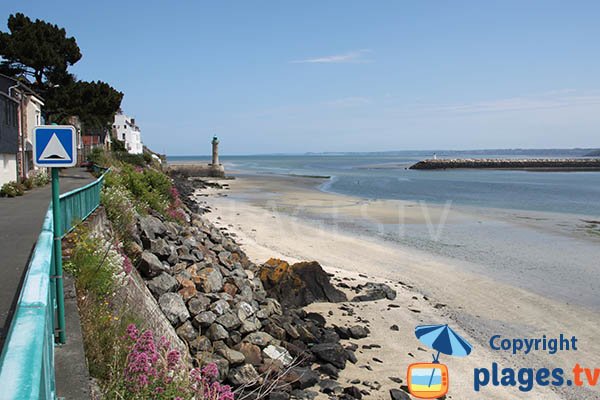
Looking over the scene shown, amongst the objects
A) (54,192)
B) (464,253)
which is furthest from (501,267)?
(54,192)

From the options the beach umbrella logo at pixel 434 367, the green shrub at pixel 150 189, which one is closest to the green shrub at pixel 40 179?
the green shrub at pixel 150 189

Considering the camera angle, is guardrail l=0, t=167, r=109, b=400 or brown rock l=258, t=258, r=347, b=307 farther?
brown rock l=258, t=258, r=347, b=307

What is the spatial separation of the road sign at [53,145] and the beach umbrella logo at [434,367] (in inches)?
267

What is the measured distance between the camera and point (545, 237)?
26.2m

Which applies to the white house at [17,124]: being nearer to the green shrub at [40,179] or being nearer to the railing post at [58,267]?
the green shrub at [40,179]

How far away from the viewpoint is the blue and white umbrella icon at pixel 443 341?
9.95 m

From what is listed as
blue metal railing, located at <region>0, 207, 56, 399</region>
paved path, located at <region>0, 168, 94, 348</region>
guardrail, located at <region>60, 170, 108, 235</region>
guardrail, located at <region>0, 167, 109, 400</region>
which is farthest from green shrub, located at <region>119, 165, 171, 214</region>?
blue metal railing, located at <region>0, 207, 56, 399</region>

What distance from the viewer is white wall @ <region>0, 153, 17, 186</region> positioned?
21.2 metres

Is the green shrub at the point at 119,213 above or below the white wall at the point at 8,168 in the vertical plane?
below

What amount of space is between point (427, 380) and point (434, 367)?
606 mm

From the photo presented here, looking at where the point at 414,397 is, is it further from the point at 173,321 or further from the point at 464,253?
the point at 464,253

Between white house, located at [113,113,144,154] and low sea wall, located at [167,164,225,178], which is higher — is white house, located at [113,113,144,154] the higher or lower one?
the higher one

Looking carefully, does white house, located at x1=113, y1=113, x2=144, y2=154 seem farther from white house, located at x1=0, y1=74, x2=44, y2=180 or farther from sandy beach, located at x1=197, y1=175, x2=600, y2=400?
sandy beach, located at x1=197, y1=175, x2=600, y2=400

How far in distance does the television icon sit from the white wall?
18.9 metres
